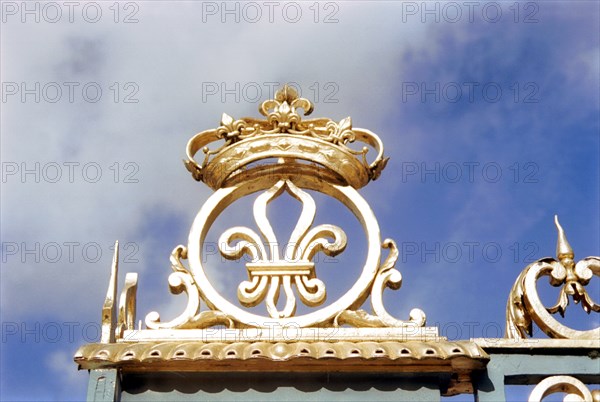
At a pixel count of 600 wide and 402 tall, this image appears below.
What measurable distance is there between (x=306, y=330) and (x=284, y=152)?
44.1 inches

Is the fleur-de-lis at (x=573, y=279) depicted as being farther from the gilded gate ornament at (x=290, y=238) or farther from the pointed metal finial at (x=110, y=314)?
the pointed metal finial at (x=110, y=314)

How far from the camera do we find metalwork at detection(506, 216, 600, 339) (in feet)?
18.6

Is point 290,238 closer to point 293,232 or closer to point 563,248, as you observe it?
point 293,232

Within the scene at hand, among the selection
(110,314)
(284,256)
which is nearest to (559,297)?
(284,256)

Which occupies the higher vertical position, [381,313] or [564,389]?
[381,313]

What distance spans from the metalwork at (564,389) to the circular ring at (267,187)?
0.97 meters

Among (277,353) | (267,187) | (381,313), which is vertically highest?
(267,187)

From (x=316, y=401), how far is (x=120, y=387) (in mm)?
940

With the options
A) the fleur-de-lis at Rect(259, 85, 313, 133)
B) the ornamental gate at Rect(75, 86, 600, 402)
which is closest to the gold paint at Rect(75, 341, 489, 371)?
the ornamental gate at Rect(75, 86, 600, 402)

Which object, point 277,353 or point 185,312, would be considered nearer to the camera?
point 277,353

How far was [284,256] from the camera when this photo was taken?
5965mm

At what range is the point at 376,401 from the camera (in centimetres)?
543

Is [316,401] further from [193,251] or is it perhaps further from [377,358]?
[193,251]

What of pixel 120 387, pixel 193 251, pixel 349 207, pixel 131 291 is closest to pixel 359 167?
pixel 349 207
